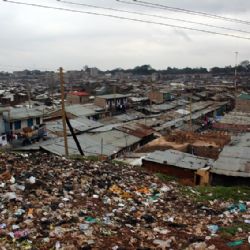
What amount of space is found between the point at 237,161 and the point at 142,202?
21.0ft

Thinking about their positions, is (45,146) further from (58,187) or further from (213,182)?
(58,187)

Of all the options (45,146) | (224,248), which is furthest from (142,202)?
(45,146)

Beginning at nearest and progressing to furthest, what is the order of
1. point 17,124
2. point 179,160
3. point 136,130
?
point 179,160, point 17,124, point 136,130

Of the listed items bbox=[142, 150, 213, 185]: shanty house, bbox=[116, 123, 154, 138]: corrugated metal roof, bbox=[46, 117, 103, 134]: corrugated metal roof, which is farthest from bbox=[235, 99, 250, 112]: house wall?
bbox=[142, 150, 213, 185]: shanty house

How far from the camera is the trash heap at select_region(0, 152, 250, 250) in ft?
18.2

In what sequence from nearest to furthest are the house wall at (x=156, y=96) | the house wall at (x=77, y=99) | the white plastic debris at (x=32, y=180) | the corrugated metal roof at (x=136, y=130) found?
1. the white plastic debris at (x=32, y=180)
2. the corrugated metal roof at (x=136, y=130)
3. the house wall at (x=77, y=99)
4. the house wall at (x=156, y=96)

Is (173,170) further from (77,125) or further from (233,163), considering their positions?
(77,125)

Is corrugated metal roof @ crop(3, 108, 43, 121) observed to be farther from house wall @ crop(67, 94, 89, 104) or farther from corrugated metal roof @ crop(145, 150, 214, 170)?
house wall @ crop(67, 94, 89, 104)

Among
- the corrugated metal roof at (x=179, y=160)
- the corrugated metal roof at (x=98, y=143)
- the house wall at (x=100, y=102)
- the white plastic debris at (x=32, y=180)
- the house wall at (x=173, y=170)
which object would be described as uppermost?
the white plastic debris at (x=32, y=180)

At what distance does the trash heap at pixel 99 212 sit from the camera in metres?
5.55

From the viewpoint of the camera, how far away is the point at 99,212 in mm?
6598

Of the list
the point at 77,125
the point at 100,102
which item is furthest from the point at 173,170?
the point at 100,102

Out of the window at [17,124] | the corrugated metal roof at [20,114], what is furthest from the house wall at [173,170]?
the window at [17,124]

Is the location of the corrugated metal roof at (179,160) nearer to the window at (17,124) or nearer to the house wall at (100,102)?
the window at (17,124)
